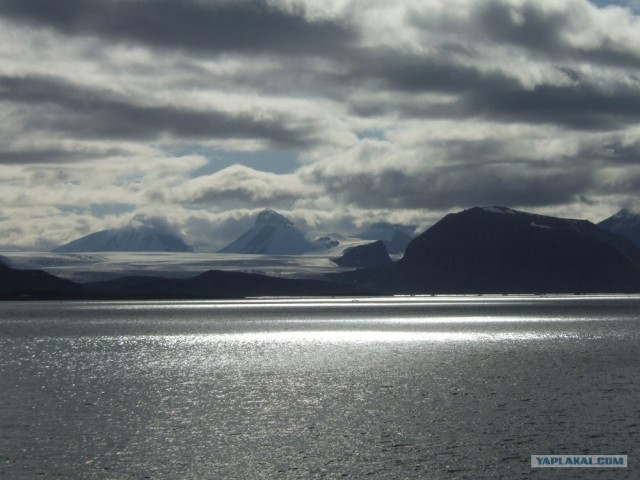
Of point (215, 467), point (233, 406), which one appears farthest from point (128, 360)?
point (215, 467)

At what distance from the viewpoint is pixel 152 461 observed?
52.8m

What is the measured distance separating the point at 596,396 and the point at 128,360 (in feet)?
248

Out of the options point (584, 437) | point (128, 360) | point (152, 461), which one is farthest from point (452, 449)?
point (128, 360)

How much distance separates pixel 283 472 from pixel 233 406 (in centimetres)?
2820

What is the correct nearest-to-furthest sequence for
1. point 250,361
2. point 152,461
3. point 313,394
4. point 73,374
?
point 152,461 → point 313,394 → point 73,374 → point 250,361

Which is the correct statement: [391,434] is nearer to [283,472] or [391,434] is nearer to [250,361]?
[283,472]

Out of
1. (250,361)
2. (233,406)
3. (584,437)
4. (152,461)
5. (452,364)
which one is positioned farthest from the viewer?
(250,361)

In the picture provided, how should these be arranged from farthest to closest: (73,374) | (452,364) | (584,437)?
1. (452,364)
2. (73,374)
3. (584,437)

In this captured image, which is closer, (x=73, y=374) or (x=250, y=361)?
(x=73, y=374)

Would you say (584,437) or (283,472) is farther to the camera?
(584,437)

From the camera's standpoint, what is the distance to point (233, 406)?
7712 cm

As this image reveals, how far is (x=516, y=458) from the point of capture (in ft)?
174

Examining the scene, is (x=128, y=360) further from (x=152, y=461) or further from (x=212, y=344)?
(x=152, y=461)

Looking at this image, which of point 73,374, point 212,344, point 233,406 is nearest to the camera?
point 233,406
